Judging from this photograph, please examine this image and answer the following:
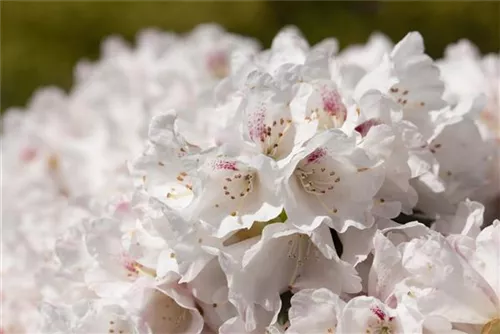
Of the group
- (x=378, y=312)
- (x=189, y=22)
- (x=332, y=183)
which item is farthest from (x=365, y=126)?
(x=189, y=22)

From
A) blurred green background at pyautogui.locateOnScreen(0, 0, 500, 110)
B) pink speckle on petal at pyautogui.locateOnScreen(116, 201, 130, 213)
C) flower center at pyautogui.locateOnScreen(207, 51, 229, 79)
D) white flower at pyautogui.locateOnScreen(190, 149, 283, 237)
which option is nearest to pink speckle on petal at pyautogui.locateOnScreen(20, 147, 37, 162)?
flower center at pyautogui.locateOnScreen(207, 51, 229, 79)

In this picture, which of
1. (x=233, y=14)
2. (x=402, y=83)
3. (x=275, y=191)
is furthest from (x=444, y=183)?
(x=233, y=14)

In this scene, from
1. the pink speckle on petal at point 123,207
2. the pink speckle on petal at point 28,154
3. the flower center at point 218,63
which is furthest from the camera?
the flower center at point 218,63

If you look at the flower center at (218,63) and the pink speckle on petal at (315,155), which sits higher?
the pink speckle on petal at (315,155)

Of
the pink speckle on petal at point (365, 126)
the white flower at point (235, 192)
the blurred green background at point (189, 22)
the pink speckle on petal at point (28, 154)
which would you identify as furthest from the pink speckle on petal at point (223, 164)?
the blurred green background at point (189, 22)

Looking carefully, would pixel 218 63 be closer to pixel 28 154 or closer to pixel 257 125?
pixel 28 154

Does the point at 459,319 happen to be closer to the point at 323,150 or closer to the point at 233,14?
the point at 323,150

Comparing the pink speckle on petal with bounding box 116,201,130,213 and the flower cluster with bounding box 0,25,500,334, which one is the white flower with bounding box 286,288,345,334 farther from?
the pink speckle on petal with bounding box 116,201,130,213

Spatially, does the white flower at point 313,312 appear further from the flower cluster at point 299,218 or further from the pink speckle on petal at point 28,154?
the pink speckle on petal at point 28,154
